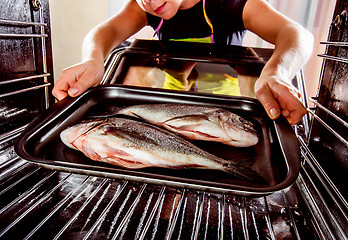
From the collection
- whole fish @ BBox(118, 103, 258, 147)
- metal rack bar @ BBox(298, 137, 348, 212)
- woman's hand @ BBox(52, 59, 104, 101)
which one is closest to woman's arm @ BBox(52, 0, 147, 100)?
woman's hand @ BBox(52, 59, 104, 101)

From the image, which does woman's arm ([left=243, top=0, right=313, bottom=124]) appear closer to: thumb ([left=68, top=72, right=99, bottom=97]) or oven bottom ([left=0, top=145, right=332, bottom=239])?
oven bottom ([left=0, top=145, right=332, bottom=239])

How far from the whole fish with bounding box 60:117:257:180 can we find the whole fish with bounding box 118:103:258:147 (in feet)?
0.29

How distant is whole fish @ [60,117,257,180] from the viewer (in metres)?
0.64

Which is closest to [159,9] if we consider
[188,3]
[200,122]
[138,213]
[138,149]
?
[188,3]

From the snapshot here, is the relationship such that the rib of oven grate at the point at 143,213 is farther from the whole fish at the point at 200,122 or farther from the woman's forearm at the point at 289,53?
the woman's forearm at the point at 289,53

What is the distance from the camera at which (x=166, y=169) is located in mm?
643

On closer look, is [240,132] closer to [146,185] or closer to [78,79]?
[146,185]

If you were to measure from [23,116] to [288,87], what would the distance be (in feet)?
2.93

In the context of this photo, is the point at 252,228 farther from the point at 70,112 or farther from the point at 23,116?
the point at 23,116

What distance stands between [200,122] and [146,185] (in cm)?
25

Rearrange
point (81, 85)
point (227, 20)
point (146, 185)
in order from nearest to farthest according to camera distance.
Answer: point (146, 185)
point (81, 85)
point (227, 20)

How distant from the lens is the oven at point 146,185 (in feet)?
1.80

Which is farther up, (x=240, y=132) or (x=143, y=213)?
(x=240, y=132)

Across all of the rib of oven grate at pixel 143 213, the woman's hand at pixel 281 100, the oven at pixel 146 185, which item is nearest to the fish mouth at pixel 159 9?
the oven at pixel 146 185
